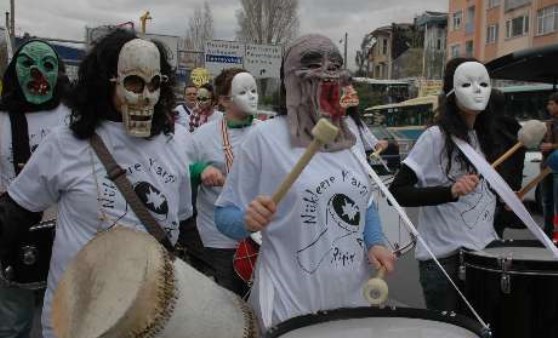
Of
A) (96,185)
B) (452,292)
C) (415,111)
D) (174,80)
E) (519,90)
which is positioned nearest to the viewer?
(96,185)

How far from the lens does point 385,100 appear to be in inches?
1666

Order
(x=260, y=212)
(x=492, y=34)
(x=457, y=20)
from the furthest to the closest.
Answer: (x=457, y=20), (x=492, y=34), (x=260, y=212)

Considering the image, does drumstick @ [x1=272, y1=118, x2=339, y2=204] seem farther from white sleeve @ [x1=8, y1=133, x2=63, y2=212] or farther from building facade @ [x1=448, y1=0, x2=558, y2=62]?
building facade @ [x1=448, y1=0, x2=558, y2=62]

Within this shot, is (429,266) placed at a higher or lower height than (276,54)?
lower

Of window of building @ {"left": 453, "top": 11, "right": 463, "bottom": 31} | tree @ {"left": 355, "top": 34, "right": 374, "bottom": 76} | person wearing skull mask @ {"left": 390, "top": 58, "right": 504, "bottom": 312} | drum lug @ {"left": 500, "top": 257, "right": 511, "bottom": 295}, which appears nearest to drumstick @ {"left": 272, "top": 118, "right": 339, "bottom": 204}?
drum lug @ {"left": 500, "top": 257, "right": 511, "bottom": 295}

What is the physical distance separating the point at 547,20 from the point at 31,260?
42893 mm

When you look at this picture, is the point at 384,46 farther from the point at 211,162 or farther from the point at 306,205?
the point at 306,205

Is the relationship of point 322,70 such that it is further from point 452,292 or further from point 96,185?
point 452,292

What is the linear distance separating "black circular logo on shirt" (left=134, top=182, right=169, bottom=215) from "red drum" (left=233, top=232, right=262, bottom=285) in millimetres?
1073

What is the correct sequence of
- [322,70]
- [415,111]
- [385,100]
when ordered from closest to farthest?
1. [322,70]
2. [415,111]
3. [385,100]

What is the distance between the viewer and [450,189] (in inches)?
118

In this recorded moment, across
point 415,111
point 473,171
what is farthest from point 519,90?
point 473,171

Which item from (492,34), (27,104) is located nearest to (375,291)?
(27,104)

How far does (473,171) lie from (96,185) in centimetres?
169
